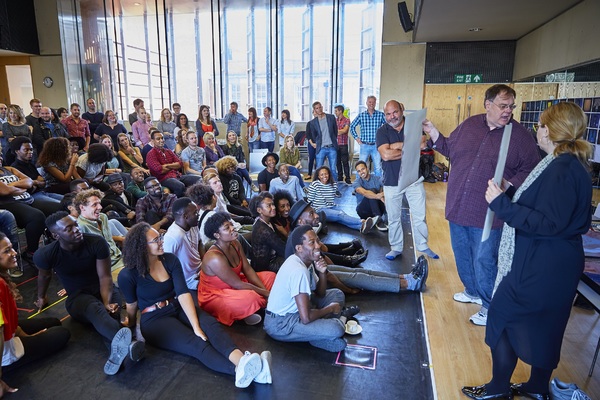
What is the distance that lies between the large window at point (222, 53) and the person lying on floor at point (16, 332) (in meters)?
8.88

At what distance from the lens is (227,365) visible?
101 inches

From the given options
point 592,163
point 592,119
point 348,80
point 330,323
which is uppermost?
point 348,80

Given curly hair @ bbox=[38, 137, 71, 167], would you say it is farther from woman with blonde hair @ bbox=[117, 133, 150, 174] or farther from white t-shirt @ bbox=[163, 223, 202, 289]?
white t-shirt @ bbox=[163, 223, 202, 289]

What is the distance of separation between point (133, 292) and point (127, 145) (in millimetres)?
4375

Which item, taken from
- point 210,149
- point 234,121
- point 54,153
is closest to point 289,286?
point 54,153

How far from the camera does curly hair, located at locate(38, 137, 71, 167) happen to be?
5160 mm

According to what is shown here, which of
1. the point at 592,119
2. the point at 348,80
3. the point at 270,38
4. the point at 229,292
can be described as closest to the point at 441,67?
the point at 348,80

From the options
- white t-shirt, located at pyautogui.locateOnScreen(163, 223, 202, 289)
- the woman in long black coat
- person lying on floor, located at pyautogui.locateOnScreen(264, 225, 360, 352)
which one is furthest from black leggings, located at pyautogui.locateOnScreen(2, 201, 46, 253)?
the woman in long black coat

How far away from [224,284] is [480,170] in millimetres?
1995

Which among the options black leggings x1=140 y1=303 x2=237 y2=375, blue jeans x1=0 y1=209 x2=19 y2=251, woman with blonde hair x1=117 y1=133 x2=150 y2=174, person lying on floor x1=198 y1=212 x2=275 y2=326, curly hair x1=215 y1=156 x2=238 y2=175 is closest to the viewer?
black leggings x1=140 y1=303 x2=237 y2=375

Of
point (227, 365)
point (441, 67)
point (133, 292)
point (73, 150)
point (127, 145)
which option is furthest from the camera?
point (441, 67)

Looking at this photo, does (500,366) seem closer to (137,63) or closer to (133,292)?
(133,292)

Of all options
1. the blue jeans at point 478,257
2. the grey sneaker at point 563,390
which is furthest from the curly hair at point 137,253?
the grey sneaker at point 563,390

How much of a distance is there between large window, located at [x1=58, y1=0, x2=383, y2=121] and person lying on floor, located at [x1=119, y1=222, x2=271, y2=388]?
8.63m
